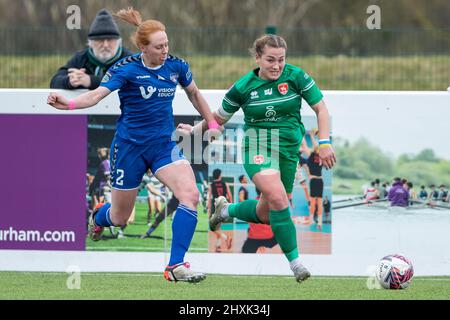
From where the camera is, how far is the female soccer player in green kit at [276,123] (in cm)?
930

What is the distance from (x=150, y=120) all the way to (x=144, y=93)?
24 centimetres

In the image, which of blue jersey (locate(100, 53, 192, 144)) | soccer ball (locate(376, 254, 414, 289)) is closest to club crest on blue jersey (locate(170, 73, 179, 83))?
blue jersey (locate(100, 53, 192, 144))

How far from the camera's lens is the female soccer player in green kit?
30.5ft

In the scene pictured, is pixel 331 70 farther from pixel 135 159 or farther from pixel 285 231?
pixel 135 159

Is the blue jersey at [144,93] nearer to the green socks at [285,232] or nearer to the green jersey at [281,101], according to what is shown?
the green jersey at [281,101]

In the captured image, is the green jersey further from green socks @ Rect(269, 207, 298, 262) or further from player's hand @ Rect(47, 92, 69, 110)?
player's hand @ Rect(47, 92, 69, 110)

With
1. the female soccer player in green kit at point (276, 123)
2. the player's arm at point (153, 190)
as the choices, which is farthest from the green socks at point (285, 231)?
the player's arm at point (153, 190)

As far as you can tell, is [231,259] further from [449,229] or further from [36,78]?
[36,78]

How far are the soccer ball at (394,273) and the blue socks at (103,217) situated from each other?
8.11ft

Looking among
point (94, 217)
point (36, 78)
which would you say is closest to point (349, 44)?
point (36, 78)

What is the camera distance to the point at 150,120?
9258 mm

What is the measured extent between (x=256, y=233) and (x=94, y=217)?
1799 millimetres

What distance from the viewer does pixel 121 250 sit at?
1123 cm

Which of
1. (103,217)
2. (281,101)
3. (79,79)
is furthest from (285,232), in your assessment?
(79,79)
